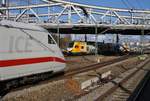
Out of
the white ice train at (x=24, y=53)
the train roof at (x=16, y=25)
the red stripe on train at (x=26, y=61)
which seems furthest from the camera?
the train roof at (x=16, y=25)

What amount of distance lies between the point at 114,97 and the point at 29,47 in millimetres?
5435

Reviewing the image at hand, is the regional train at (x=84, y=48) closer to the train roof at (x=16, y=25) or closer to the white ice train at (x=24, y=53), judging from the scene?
the white ice train at (x=24, y=53)

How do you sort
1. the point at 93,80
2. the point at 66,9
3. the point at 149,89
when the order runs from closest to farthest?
the point at 149,89 → the point at 93,80 → the point at 66,9

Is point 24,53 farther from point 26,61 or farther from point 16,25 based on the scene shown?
point 16,25

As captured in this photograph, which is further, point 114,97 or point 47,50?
point 47,50

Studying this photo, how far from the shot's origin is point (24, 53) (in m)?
19.2

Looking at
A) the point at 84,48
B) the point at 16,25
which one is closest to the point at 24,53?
the point at 16,25

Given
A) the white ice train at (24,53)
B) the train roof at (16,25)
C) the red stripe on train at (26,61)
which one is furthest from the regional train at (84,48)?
the train roof at (16,25)

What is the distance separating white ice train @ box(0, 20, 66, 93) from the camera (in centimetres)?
1712

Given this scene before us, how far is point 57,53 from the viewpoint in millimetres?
24344

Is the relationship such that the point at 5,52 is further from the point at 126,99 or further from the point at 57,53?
the point at 57,53

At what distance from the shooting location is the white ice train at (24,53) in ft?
56.2

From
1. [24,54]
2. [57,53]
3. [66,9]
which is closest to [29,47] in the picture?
[24,54]

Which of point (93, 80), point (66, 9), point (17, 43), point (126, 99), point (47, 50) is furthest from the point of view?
point (66, 9)
